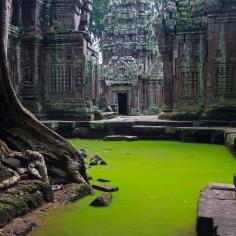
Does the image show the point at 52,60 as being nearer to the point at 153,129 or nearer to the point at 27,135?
the point at 153,129

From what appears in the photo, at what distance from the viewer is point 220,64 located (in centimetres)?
1356

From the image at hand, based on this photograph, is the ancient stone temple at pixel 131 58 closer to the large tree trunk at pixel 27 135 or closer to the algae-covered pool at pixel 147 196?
the algae-covered pool at pixel 147 196

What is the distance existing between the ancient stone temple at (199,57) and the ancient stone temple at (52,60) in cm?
276

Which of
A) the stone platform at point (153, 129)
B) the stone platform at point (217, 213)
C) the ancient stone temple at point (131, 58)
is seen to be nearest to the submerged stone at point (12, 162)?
the stone platform at point (217, 213)

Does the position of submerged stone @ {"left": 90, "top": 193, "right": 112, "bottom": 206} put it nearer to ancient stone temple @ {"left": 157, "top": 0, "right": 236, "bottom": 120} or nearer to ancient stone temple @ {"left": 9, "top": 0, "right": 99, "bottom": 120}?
ancient stone temple @ {"left": 157, "top": 0, "right": 236, "bottom": 120}

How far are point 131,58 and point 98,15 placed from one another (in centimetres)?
660

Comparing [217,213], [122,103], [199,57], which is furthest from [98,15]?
[217,213]

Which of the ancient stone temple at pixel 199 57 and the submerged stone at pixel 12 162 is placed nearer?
the submerged stone at pixel 12 162

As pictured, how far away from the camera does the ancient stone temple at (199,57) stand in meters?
13.5

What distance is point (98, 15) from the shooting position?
115 ft

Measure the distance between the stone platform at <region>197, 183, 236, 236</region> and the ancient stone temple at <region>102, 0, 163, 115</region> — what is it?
24328mm

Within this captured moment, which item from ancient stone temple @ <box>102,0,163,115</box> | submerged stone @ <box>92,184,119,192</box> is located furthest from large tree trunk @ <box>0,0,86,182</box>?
ancient stone temple @ <box>102,0,163,115</box>

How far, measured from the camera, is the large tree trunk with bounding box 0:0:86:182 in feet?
18.5

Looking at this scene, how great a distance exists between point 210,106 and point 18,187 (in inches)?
383
